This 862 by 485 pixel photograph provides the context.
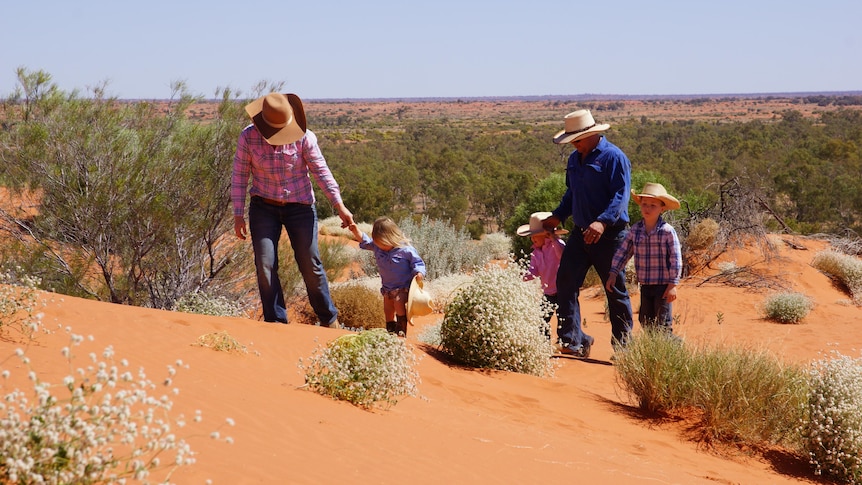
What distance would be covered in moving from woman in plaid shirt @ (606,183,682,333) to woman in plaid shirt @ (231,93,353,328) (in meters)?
2.34

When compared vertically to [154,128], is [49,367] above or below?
below

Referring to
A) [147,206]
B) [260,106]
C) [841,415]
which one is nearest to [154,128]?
[147,206]

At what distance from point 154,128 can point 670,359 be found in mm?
6361

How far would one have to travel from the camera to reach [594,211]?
713 cm

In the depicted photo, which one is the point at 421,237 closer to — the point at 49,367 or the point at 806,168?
the point at 49,367

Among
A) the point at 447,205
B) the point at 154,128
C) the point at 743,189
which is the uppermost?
the point at 154,128

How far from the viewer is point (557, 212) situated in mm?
7609

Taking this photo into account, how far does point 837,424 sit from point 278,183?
418cm

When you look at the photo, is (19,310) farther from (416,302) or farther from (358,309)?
(358,309)

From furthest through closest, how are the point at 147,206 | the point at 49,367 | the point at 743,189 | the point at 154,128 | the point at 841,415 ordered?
the point at 743,189 < the point at 154,128 < the point at 147,206 < the point at 841,415 < the point at 49,367

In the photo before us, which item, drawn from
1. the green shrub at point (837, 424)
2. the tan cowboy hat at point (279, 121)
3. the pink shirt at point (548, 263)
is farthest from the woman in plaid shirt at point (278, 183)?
the green shrub at point (837, 424)

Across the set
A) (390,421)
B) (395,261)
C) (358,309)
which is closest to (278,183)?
(395,261)

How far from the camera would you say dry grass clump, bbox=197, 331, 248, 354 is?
5.53m

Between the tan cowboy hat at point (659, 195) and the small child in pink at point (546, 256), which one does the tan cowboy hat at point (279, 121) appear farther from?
the tan cowboy hat at point (659, 195)
